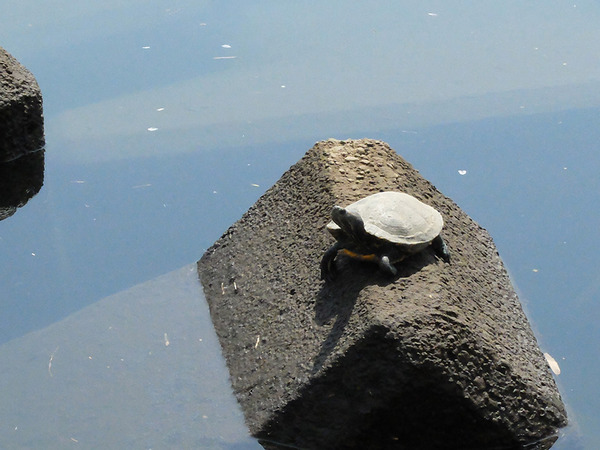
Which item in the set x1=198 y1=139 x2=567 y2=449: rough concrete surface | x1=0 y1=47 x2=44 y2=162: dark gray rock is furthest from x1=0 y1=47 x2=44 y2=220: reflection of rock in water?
x1=198 y1=139 x2=567 y2=449: rough concrete surface

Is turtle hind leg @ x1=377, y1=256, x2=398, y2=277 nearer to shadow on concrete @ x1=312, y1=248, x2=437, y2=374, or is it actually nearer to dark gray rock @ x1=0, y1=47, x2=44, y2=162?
shadow on concrete @ x1=312, y1=248, x2=437, y2=374

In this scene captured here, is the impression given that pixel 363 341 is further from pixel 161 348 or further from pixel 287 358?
pixel 161 348

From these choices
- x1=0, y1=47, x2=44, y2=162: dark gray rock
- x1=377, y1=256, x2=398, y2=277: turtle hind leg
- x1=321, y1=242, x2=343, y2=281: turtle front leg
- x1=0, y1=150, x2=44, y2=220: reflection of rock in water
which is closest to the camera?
x1=377, y1=256, x2=398, y2=277: turtle hind leg

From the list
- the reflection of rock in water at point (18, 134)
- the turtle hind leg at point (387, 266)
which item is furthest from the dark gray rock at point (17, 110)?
the turtle hind leg at point (387, 266)

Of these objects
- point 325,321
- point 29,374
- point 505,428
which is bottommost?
point 29,374

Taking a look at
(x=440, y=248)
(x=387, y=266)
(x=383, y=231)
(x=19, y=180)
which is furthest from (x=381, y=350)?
(x=19, y=180)

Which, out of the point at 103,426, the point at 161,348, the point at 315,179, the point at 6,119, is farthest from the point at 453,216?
the point at 6,119

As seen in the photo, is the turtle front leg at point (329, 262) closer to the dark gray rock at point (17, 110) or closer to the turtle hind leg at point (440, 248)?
the turtle hind leg at point (440, 248)
